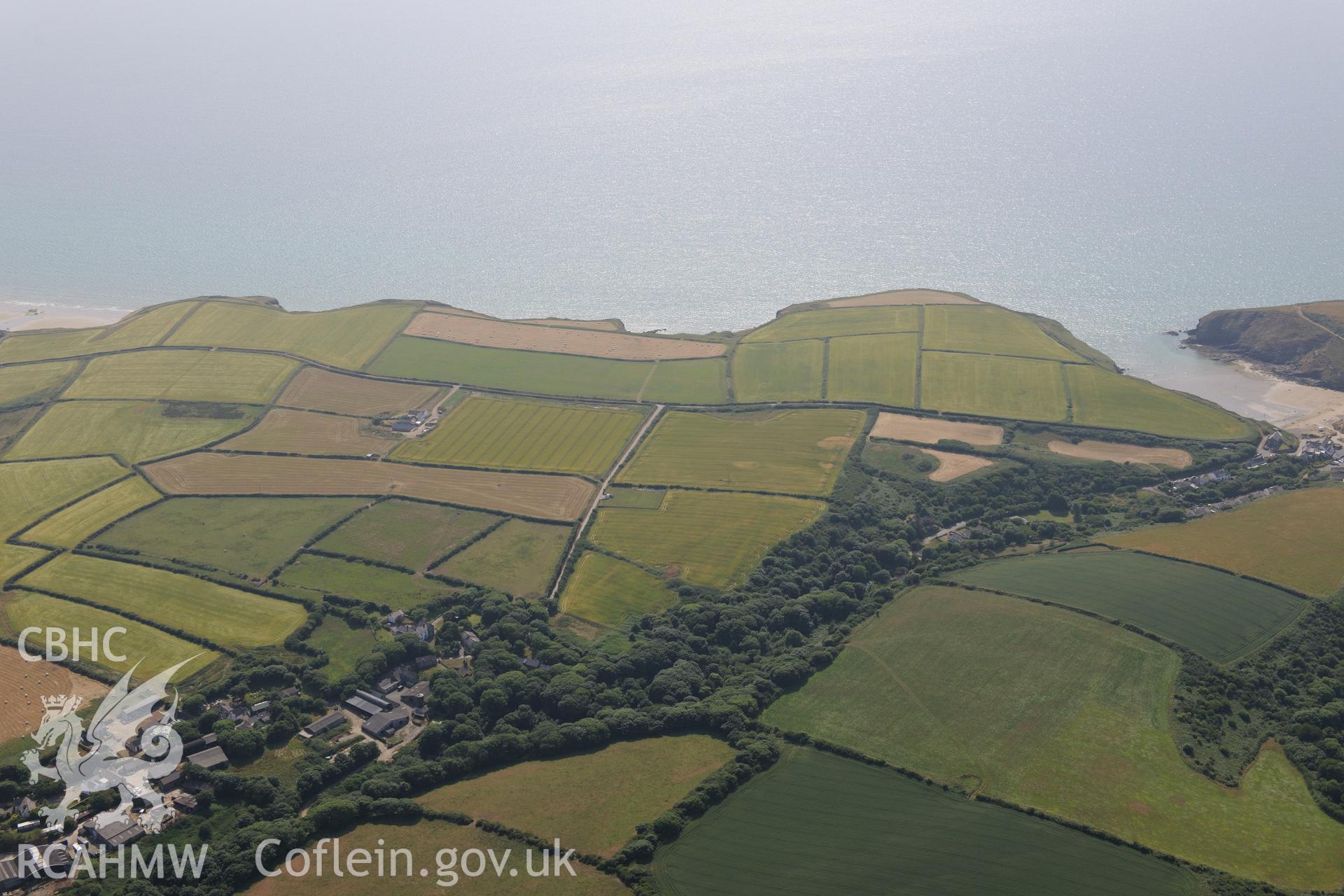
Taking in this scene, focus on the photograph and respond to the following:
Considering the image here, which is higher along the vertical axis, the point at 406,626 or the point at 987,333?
the point at 987,333

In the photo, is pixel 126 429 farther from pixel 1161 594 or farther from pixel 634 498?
pixel 1161 594

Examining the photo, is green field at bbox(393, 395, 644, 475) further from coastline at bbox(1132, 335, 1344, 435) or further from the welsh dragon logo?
coastline at bbox(1132, 335, 1344, 435)

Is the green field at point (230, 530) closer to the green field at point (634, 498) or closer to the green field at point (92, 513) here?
the green field at point (92, 513)

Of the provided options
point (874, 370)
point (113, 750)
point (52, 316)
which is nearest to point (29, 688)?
point (113, 750)

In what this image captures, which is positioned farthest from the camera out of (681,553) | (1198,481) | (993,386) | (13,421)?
(993,386)

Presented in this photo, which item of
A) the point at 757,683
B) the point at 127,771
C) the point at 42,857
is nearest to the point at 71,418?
the point at 127,771

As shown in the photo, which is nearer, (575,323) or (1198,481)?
(1198,481)
